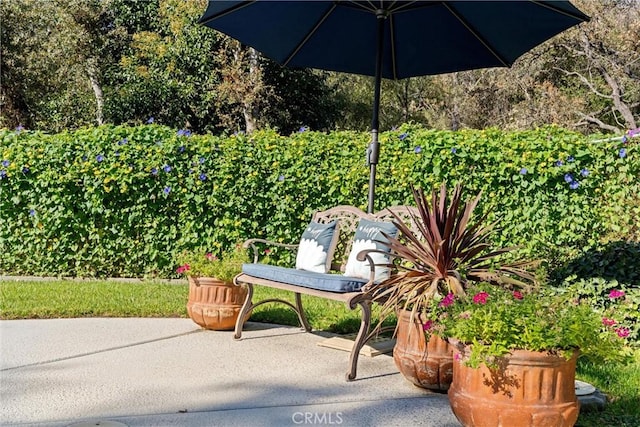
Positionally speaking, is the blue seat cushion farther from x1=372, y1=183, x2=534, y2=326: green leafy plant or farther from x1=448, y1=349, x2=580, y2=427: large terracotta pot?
x1=448, y1=349, x2=580, y2=427: large terracotta pot

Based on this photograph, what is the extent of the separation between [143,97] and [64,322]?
940cm

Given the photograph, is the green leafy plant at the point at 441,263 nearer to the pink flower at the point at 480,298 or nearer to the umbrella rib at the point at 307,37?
the pink flower at the point at 480,298

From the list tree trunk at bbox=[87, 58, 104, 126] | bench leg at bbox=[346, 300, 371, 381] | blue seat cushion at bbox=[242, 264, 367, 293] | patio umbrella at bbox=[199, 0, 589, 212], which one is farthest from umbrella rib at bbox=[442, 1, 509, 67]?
tree trunk at bbox=[87, 58, 104, 126]

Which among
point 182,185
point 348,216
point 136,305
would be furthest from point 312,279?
point 182,185

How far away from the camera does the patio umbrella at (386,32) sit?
448 centimetres

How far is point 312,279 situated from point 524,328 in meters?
1.58

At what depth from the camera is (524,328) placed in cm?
267

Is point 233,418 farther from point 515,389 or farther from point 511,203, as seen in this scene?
point 511,203

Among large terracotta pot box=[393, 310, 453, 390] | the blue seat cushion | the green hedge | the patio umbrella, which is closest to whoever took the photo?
large terracotta pot box=[393, 310, 453, 390]

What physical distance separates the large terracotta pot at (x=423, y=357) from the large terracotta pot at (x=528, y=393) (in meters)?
0.68

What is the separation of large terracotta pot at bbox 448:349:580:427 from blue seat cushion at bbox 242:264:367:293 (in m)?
1.27

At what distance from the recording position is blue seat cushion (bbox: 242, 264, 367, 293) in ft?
12.5

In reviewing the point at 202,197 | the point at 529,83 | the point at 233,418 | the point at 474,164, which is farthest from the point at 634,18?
the point at 233,418

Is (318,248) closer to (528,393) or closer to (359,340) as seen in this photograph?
(359,340)
